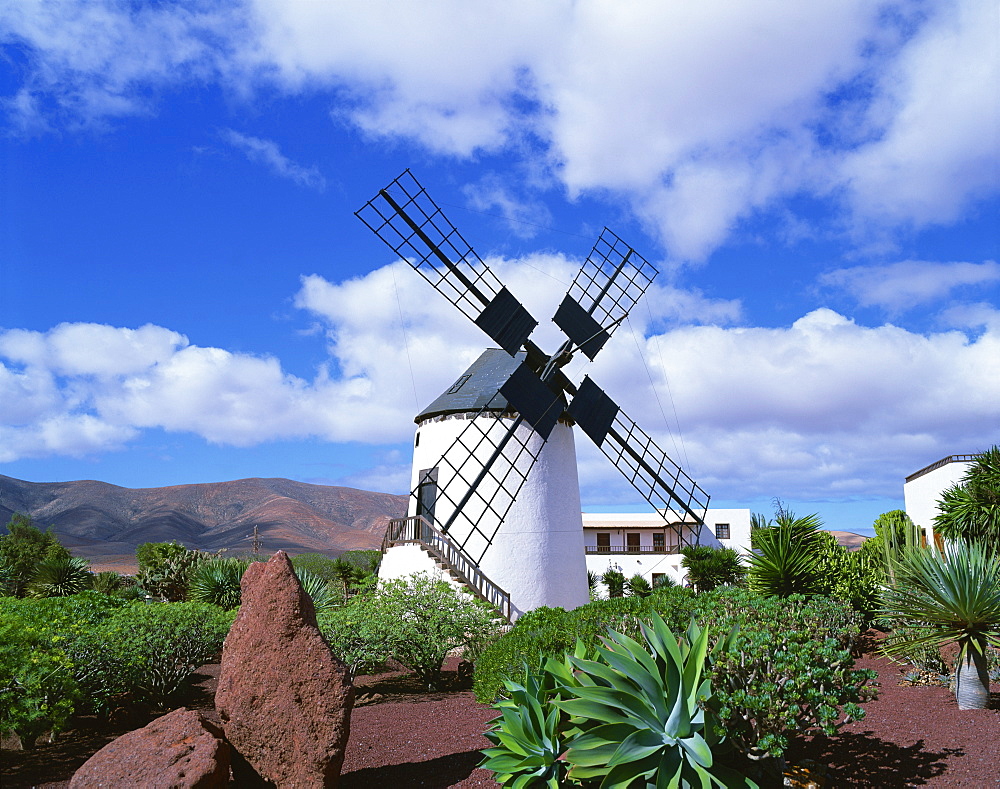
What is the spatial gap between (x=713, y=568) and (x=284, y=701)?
2083 cm

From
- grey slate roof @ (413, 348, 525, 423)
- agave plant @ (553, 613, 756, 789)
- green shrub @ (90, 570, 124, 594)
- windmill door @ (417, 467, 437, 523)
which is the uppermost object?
grey slate roof @ (413, 348, 525, 423)

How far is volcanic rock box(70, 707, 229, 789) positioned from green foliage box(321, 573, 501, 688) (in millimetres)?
5122

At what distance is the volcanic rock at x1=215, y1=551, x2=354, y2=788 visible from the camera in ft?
20.6

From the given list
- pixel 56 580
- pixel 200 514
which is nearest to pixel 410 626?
pixel 56 580

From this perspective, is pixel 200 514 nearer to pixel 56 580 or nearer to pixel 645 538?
pixel 645 538

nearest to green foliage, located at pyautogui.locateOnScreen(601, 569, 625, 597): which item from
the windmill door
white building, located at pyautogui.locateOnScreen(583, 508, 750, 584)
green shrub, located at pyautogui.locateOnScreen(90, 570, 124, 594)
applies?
white building, located at pyautogui.locateOnScreen(583, 508, 750, 584)

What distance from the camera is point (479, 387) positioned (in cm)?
1936

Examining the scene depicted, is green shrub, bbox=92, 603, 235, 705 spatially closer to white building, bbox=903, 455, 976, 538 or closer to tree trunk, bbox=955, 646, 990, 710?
tree trunk, bbox=955, 646, 990, 710

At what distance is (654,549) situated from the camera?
3538 centimetres

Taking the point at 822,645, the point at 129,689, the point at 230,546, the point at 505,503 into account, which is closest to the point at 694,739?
the point at 822,645

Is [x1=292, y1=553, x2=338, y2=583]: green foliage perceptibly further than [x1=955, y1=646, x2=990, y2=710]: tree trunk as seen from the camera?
Yes

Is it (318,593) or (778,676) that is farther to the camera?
(318,593)

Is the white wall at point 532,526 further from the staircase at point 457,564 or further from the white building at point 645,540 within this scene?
the white building at point 645,540

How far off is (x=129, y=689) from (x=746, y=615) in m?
8.80
